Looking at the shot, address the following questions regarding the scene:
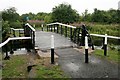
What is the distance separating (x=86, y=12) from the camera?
39.6m

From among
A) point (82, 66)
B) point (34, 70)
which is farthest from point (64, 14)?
point (34, 70)

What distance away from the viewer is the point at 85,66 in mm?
8109

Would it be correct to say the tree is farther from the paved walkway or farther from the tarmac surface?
the paved walkway

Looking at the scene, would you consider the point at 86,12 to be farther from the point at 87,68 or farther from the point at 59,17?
the point at 87,68

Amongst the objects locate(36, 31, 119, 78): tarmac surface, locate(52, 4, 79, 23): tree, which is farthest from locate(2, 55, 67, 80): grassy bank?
locate(52, 4, 79, 23): tree

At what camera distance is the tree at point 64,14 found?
29188mm

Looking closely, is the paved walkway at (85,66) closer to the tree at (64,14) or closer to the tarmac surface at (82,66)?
the tarmac surface at (82,66)

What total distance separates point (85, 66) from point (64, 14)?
21.5 metres

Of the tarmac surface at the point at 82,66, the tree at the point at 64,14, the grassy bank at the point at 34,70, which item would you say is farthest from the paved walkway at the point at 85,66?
the tree at the point at 64,14

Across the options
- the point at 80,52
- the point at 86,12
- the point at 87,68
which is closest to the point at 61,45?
the point at 80,52

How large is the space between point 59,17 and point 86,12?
11421mm

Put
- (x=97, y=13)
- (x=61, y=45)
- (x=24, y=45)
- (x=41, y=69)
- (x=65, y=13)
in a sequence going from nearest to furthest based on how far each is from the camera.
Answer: (x=41, y=69) < (x=61, y=45) < (x=24, y=45) < (x=65, y=13) < (x=97, y=13)

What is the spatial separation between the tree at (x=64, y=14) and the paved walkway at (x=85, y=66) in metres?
19.5

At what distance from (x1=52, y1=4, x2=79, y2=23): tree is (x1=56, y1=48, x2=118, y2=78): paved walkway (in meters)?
19.5
